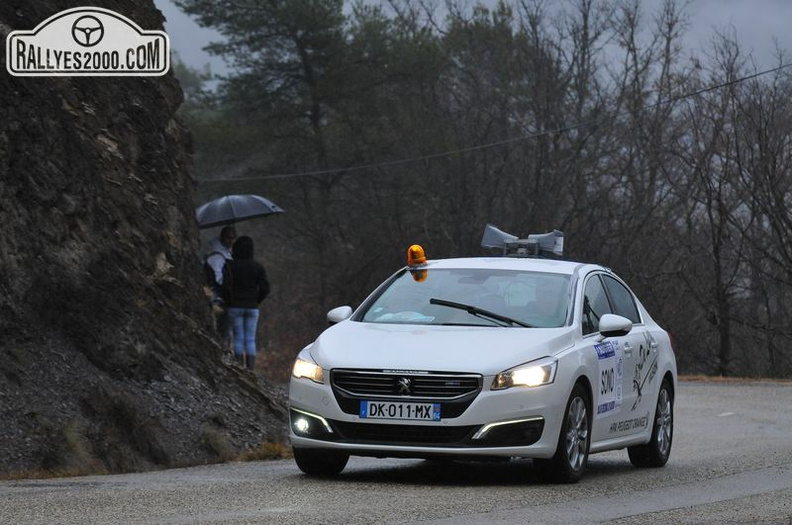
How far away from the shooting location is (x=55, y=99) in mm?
15758

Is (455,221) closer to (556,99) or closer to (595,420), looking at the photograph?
(556,99)

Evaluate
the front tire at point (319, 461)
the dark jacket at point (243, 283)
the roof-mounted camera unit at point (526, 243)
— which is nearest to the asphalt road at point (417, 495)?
the front tire at point (319, 461)

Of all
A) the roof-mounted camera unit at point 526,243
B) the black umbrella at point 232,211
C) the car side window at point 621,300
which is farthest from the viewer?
the black umbrella at point 232,211

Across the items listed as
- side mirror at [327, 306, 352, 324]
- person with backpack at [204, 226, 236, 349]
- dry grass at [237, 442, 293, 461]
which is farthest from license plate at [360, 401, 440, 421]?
person with backpack at [204, 226, 236, 349]

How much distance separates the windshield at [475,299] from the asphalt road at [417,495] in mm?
1065

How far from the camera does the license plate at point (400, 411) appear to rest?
9867 mm

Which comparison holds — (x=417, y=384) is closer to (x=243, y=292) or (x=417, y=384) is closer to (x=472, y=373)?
(x=472, y=373)

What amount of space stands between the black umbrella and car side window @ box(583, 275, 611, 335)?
9.17 metres

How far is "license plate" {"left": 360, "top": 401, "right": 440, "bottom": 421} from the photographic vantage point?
388 inches

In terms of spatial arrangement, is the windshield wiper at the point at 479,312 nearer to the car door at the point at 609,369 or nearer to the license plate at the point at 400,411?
the car door at the point at 609,369

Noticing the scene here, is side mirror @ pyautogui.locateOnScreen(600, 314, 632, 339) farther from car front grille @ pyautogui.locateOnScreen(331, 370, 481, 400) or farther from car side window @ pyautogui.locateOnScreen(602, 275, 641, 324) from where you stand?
car front grille @ pyautogui.locateOnScreen(331, 370, 481, 400)

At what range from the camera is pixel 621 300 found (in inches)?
493

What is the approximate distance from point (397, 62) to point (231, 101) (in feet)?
18.0

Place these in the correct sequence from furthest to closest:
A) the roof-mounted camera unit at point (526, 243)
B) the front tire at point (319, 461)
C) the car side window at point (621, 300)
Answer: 1. the roof-mounted camera unit at point (526, 243)
2. the car side window at point (621, 300)
3. the front tire at point (319, 461)
